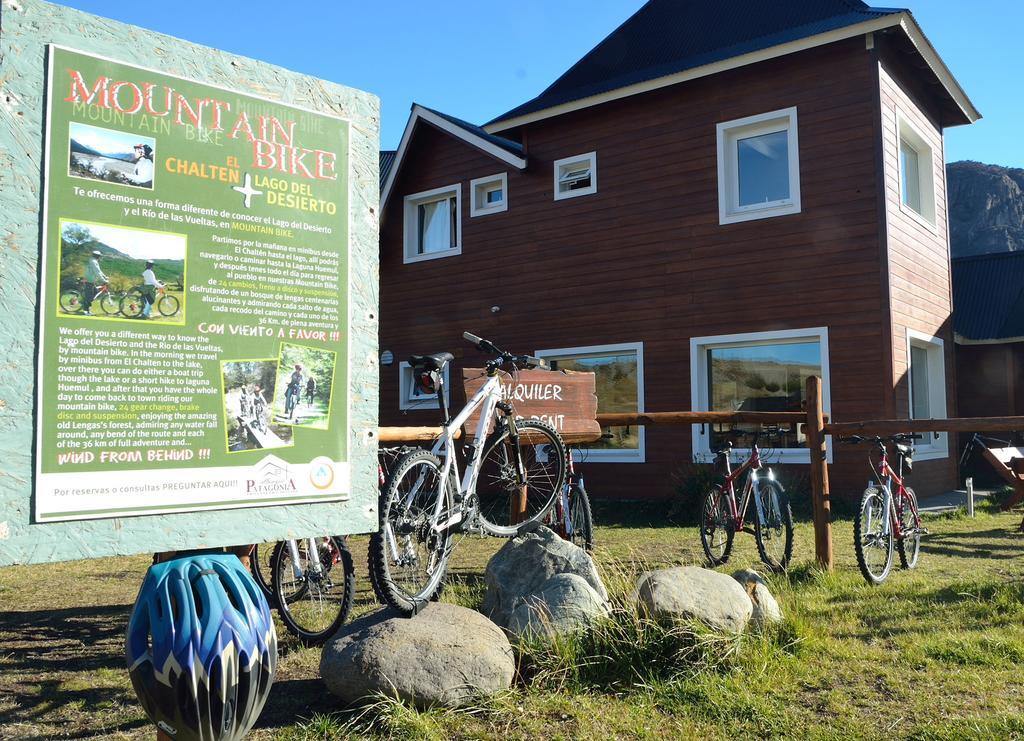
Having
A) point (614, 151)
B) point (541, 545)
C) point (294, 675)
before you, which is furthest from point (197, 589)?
point (614, 151)

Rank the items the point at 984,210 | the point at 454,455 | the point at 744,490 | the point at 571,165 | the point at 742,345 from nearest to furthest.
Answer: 1. the point at 454,455
2. the point at 744,490
3. the point at 742,345
4. the point at 571,165
5. the point at 984,210

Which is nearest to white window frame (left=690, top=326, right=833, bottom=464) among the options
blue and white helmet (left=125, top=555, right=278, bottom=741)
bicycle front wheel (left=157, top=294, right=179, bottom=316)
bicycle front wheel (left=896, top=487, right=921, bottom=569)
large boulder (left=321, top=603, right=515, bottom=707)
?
bicycle front wheel (left=896, top=487, right=921, bottom=569)

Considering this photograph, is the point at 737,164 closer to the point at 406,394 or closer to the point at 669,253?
the point at 669,253

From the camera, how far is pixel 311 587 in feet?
17.3

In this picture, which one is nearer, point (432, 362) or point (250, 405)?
point (250, 405)

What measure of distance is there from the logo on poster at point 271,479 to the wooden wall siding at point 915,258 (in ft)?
32.9

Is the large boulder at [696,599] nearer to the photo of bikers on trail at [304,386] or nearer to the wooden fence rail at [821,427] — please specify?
the wooden fence rail at [821,427]

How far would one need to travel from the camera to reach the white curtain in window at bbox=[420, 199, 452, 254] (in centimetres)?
1612

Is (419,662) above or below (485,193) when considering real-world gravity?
below

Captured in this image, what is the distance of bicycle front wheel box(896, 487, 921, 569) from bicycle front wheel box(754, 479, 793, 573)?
2.80 ft

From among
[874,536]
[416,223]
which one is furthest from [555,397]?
[416,223]

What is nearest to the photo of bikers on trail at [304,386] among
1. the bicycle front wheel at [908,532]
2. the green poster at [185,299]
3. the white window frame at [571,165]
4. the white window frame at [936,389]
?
the green poster at [185,299]

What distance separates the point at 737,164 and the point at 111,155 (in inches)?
445

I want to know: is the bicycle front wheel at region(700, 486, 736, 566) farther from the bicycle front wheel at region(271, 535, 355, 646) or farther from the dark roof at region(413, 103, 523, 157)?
the dark roof at region(413, 103, 523, 157)
